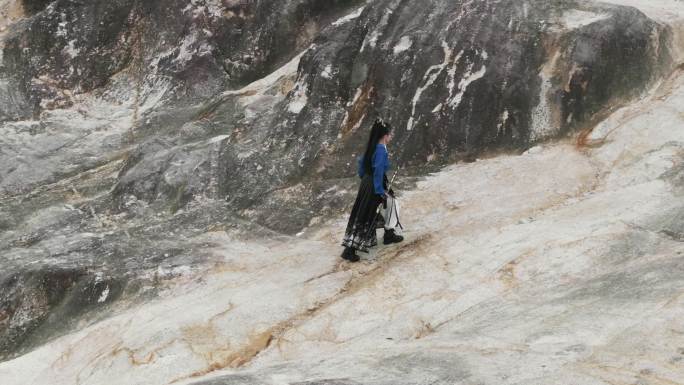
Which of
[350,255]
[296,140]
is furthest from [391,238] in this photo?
A: [296,140]

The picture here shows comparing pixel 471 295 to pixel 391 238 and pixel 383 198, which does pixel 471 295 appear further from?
pixel 383 198

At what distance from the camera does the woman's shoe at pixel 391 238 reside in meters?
9.08

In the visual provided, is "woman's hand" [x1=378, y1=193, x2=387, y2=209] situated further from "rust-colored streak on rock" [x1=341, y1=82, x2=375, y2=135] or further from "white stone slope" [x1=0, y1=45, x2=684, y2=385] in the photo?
"rust-colored streak on rock" [x1=341, y1=82, x2=375, y2=135]

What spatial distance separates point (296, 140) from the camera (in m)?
12.0

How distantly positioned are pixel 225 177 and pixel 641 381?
25.8 feet

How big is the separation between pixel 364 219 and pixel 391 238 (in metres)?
0.44

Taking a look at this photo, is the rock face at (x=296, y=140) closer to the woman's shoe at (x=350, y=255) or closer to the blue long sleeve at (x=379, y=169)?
the woman's shoe at (x=350, y=255)

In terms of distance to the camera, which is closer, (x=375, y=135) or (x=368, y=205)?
(x=375, y=135)

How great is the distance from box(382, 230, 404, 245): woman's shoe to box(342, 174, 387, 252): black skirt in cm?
23

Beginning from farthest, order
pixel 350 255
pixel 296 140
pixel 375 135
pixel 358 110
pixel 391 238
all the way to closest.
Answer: pixel 296 140 → pixel 358 110 → pixel 391 238 → pixel 350 255 → pixel 375 135

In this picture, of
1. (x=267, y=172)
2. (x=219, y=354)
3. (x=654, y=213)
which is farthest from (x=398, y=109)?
(x=219, y=354)

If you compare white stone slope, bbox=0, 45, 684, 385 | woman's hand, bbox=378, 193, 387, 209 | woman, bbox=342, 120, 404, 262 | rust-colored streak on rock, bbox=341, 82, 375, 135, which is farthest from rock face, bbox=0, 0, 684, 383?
woman's hand, bbox=378, 193, 387, 209

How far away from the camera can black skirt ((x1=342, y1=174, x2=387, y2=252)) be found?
29.0ft

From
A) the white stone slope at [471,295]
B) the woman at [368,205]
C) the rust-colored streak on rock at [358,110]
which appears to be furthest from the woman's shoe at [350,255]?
the rust-colored streak on rock at [358,110]
